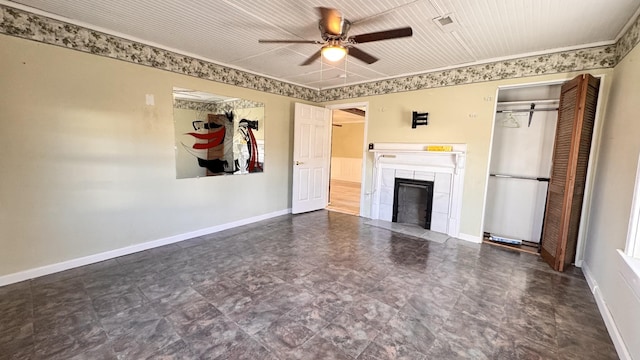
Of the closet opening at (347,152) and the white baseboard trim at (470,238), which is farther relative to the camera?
the closet opening at (347,152)

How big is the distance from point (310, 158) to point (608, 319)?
4384mm

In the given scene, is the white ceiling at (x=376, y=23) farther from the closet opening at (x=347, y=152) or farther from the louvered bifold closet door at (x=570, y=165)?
the closet opening at (x=347, y=152)

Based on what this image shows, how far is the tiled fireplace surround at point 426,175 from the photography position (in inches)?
161

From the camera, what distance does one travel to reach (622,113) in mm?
2473

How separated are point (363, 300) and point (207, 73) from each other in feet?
11.9

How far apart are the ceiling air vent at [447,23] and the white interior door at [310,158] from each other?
281cm

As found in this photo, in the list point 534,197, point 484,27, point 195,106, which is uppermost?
point 484,27

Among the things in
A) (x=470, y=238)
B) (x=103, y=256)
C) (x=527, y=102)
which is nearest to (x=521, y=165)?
(x=527, y=102)

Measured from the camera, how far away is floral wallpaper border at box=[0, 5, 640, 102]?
8.21 feet

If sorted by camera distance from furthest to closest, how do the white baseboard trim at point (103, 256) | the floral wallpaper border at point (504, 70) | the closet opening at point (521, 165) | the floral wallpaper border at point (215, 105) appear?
the closet opening at point (521, 165)
the floral wallpaper border at point (215, 105)
the floral wallpaper border at point (504, 70)
the white baseboard trim at point (103, 256)

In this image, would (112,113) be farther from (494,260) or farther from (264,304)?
(494,260)

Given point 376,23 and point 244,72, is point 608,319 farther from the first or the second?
point 244,72

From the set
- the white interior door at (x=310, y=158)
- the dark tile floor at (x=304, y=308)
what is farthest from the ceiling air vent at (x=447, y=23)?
the white interior door at (x=310, y=158)

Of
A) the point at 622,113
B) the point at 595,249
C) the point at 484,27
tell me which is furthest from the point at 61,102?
the point at 595,249
